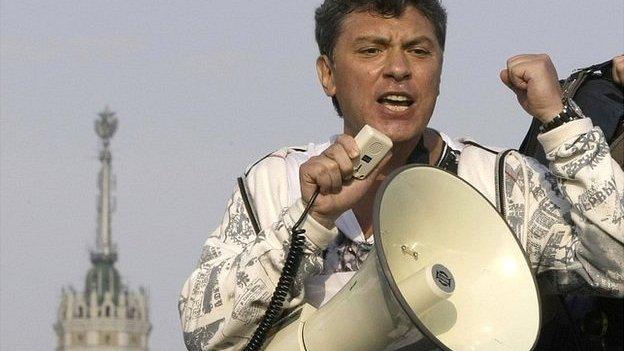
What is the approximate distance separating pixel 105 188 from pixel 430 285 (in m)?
121

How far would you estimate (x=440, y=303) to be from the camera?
439 cm

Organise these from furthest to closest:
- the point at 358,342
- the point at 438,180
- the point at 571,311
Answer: the point at 571,311, the point at 438,180, the point at 358,342

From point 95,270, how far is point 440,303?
400 feet

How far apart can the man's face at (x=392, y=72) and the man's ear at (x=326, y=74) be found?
4.8 inches

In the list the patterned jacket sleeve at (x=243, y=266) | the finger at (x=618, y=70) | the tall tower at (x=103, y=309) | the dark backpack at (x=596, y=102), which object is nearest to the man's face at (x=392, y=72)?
the patterned jacket sleeve at (x=243, y=266)

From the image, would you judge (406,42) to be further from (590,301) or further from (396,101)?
(590,301)

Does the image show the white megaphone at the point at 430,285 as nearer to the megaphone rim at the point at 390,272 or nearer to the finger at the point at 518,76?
the megaphone rim at the point at 390,272

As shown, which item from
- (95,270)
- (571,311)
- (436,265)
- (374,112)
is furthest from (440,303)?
(95,270)

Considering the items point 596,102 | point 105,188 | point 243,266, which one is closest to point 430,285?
point 243,266

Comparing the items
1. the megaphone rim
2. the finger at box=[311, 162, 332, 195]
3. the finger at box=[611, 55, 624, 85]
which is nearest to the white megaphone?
the megaphone rim

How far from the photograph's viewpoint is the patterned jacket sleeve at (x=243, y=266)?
435 cm

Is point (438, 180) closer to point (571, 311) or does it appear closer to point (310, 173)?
point (310, 173)

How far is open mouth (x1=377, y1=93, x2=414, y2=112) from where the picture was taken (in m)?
4.59

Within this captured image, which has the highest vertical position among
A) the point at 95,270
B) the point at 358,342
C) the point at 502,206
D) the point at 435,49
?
the point at 95,270
